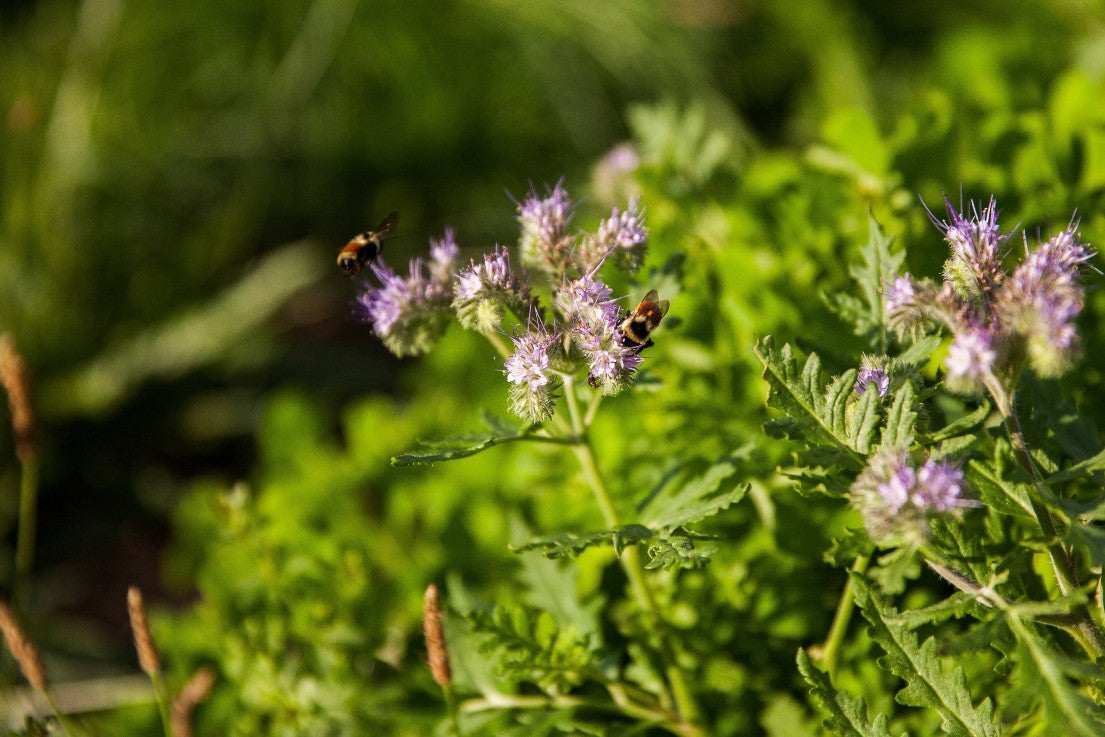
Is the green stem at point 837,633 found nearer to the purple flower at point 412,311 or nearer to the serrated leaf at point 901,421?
the serrated leaf at point 901,421

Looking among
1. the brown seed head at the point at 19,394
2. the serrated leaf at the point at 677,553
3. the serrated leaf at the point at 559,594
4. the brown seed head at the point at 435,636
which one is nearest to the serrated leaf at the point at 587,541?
the serrated leaf at the point at 677,553

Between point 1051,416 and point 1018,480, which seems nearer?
Answer: point 1018,480

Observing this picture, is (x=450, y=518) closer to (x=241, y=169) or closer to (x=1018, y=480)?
(x=1018, y=480)

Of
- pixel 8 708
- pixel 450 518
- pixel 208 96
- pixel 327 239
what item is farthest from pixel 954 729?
pixel 208 96

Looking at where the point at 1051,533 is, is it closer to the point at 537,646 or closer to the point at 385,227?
the point at 537,646

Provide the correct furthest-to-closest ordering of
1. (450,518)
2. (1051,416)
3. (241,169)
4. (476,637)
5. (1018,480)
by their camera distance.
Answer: (241,169) < (450,518) < (476,637) < (1051,416) < (1018,480)

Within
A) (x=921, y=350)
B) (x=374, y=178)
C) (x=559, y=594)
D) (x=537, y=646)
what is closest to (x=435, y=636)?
(x=537, y=646)

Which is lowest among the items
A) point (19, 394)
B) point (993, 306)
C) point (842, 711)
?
point (842, 711)
